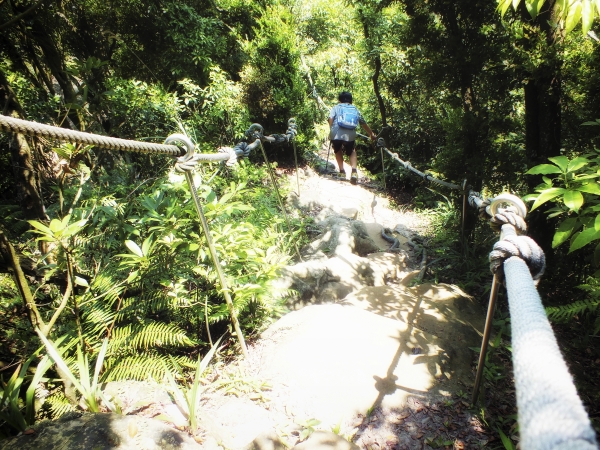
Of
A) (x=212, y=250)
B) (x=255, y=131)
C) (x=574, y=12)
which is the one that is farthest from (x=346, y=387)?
(x=255, y=131)

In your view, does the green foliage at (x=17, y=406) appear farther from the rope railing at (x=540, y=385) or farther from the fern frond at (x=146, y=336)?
the rope railing at (x=540, y=385)

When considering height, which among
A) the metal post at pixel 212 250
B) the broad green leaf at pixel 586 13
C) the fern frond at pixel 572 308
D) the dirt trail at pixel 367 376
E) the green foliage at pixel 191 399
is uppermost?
the broad green leaf at pixel 586 13

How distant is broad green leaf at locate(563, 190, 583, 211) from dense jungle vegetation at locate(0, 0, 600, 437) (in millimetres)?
17

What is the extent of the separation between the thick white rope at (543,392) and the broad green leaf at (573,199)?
3.83 feet

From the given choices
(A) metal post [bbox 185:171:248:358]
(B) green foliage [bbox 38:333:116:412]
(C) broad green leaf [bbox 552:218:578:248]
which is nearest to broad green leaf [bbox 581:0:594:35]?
(C) broad green leaf [bbox 552:218:578:248]

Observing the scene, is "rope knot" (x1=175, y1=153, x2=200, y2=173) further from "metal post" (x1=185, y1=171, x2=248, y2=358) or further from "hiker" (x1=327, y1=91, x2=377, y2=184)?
"hiker" (x1=327, y1=91, x2=377, y2=184)

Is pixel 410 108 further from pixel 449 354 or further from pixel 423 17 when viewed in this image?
pixel 449 354

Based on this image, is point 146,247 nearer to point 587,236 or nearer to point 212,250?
point 212,250

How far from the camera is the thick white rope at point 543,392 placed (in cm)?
44

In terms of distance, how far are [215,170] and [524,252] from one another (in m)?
5.05

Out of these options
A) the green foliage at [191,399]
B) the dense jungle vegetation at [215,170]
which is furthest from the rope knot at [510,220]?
the green foliage at [191,399]

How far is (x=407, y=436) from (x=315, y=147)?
8.92 metres

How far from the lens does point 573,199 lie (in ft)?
5.40

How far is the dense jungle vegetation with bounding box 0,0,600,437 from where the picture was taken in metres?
2.19
